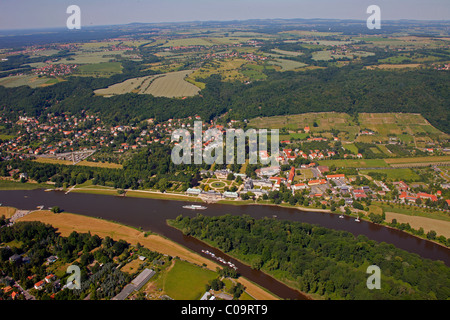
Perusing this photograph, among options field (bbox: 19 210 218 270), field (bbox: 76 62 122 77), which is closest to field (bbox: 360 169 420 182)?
field (bbox: 19 210 218 270)

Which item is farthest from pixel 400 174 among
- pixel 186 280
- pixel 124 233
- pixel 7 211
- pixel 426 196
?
pixel 7 211

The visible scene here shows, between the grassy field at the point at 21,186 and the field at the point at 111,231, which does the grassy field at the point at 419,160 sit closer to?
the field at the point at 111,231

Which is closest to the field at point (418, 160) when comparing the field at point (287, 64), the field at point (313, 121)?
the field at point (313, 121)

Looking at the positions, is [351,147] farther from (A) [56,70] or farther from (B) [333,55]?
(A) [56,70]

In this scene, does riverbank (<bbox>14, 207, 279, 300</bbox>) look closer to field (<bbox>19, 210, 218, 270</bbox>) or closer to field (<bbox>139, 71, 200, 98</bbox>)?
field (<bbox>19, 210, 218, 270</bbox>)

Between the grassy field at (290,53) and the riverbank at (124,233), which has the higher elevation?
the grassy field at (290,53)
